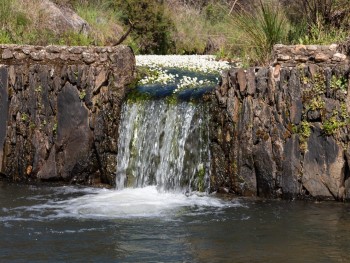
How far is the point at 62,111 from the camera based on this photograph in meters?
13.6

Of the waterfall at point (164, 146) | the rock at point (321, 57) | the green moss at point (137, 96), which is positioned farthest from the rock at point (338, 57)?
the green moss at point (137, 96)

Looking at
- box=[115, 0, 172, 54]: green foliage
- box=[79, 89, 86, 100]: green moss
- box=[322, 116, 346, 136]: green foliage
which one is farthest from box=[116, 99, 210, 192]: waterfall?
box=[115, 0, 172, 54]: green foliage

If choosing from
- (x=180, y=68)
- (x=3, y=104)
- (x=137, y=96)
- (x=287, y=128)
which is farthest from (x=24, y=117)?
(x=287, y=128)

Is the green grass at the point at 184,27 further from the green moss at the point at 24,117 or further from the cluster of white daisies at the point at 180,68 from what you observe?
the green moss at the point at 24,117

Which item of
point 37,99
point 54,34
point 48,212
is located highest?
point 54,34

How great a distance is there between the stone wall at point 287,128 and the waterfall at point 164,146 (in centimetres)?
31

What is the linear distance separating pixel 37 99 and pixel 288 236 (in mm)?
6294

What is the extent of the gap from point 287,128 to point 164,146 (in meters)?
2.29

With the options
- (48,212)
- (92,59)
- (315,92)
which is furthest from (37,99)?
(315,92)

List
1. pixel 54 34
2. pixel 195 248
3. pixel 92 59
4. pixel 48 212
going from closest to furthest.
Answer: pixel 195 248, pixel 48 212, pixel 92 59, pixel 54 34

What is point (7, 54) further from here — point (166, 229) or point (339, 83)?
point (339, 83)

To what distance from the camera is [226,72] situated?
12.2m

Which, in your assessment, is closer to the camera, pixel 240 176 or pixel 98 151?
pixel 240 176

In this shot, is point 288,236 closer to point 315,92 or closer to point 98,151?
point 315,92
